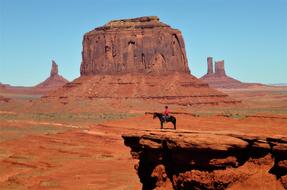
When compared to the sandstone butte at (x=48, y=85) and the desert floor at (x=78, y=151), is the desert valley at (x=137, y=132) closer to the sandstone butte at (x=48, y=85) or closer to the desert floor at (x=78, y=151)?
the desert floor at (x=78, y=151)

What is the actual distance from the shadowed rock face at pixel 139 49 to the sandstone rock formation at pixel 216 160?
79.4m

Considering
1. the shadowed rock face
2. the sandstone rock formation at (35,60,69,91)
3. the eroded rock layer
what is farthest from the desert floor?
the sandstone rock formation at (35,60,69,91)

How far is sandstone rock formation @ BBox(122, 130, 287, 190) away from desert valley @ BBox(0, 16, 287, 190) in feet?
0.11

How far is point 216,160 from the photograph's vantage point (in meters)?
15.7

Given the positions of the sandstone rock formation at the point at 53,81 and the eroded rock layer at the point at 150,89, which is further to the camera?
the sandstone rock formation at the point at 53,81

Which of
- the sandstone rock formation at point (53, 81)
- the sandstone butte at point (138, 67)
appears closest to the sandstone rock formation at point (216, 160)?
the sandstone butte at point (138, 67)

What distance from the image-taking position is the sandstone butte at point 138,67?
91688 millimetres

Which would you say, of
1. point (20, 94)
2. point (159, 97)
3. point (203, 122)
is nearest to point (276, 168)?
point (203, 122)

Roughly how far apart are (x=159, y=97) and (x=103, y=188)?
219 feet

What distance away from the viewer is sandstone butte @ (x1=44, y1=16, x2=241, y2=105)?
301 ft

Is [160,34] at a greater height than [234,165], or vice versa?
[160,34]

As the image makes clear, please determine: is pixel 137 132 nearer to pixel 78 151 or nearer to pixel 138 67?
pixel 78 151

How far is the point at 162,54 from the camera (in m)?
98.2

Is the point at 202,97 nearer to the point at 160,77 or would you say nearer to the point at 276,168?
the point at 160,77
